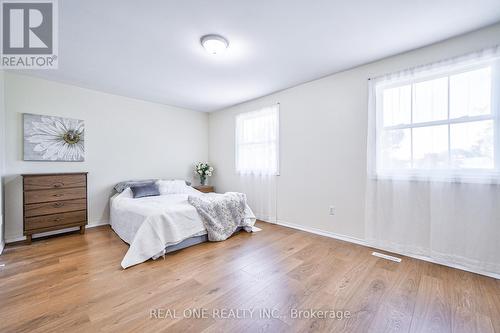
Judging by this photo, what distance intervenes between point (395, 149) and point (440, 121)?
0.50 meters

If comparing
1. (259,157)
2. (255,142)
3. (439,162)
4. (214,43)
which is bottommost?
(439,162)

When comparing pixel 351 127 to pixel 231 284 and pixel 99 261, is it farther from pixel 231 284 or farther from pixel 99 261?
pixel 99 261

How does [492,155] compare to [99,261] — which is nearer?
[492,155]

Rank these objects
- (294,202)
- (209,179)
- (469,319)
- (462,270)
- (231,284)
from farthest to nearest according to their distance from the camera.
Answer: (209,179) < (294,202) < (462,270) < (231,284) < (469,319)

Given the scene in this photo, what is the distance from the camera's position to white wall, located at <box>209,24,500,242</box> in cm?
263

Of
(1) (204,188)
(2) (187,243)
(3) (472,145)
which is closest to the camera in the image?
(3) (472,145)

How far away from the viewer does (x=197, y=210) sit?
2.97 m

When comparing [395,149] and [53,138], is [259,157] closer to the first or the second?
[395,149]

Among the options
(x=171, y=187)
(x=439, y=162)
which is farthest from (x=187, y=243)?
(x=439, y=162)

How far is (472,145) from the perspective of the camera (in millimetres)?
2123

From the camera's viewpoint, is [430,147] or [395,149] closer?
[430,147]

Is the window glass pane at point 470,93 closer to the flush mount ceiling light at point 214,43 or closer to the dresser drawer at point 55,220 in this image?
the flush mount ceiling light at point 214,43

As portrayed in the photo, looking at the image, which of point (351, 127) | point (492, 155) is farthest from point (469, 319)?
point (351, 127)

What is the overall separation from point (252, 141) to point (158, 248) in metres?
2.68
